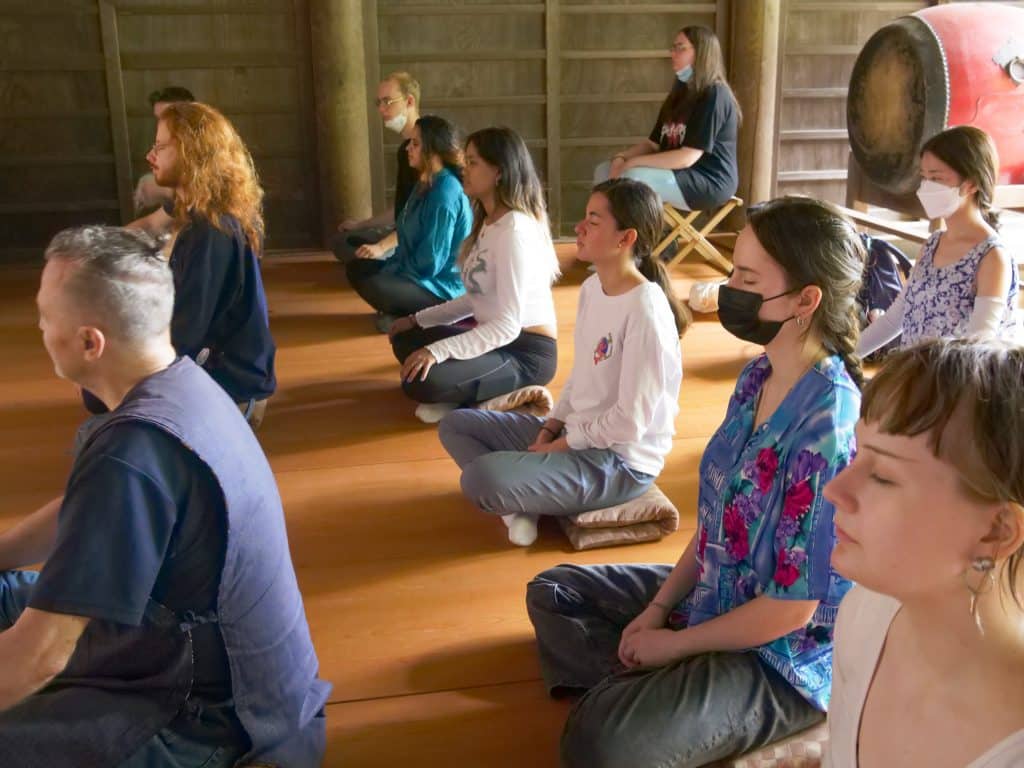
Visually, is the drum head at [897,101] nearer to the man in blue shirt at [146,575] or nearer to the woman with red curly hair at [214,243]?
the woman with red curly hair at [214,243]

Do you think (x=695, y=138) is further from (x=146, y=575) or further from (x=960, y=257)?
(x=146, y=575)

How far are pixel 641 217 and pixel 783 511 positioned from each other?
1.13 m

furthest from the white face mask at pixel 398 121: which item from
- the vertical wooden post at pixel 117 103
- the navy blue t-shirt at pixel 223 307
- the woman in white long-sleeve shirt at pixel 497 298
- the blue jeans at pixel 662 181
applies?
the vertical wooden post at pixel 117 103

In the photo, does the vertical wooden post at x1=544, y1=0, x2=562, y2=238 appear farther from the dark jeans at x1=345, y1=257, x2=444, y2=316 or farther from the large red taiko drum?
the dark jeans at x1=345, y1=257, x2=444, y2=316

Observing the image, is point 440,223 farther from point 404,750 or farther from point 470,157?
point 404,750

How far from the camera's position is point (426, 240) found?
4520 mm

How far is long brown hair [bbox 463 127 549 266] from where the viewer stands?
3.50 metres

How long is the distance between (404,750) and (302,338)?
3110mm

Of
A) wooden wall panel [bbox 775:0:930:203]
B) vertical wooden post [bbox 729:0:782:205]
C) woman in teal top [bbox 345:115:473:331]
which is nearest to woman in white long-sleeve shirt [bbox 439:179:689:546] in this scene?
woman in teal top [bbox 345:115:473:331]

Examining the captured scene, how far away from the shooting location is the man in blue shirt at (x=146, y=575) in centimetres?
143

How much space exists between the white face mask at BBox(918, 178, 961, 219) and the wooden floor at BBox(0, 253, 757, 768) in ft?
3.31

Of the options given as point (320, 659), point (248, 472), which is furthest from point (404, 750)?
point (248, 472)

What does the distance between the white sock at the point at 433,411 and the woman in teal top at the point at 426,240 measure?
89cm

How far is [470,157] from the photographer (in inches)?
140
